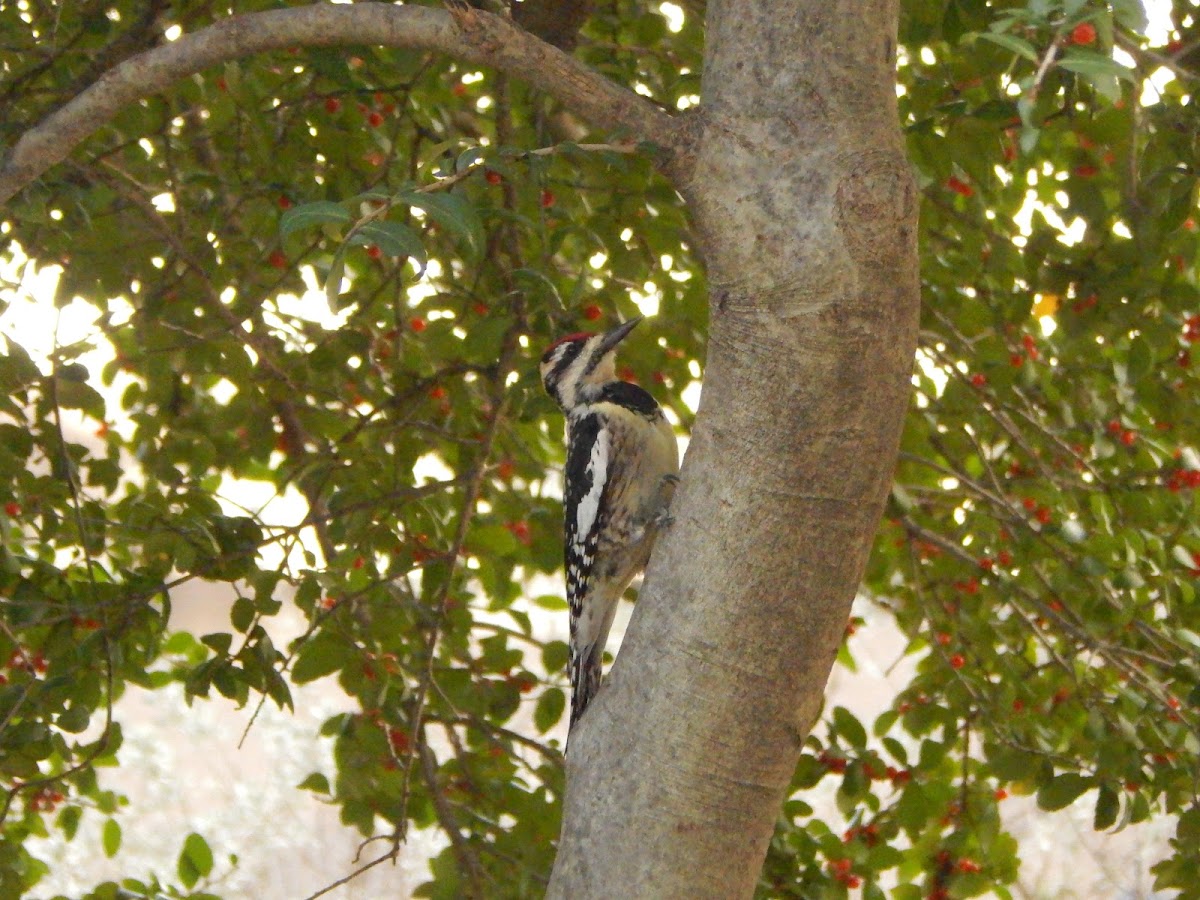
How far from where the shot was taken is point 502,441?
3.75m

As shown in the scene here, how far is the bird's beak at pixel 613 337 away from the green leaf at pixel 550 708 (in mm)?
846

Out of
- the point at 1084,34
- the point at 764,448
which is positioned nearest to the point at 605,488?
the point at 764,448

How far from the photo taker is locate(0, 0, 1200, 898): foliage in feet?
8.61

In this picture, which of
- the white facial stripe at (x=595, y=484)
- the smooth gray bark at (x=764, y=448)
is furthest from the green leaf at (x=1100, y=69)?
the white facial stripe at (x=595, y=484)

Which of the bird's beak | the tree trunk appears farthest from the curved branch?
the bird's beak

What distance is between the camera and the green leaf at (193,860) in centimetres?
286

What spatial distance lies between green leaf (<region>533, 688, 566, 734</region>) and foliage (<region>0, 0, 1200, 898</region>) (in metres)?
0.01

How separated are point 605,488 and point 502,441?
0.50m

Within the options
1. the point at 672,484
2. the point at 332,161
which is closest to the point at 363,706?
the point at 672,484

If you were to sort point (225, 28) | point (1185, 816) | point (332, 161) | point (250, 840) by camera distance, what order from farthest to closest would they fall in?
point (250, 840)
point (332, 161)
point (1185, 816)
point (225, 28)

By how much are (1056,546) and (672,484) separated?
3.03 ft

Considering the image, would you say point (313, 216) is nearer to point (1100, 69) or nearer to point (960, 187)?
point (1100, 69)

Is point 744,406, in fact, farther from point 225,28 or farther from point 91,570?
point 91,570

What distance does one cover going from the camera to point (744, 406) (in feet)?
5.62
